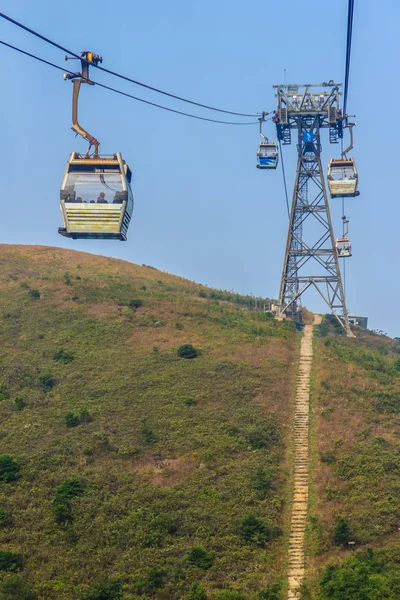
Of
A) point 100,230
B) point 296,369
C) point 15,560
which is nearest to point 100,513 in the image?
point 15,560

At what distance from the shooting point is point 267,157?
5909cm

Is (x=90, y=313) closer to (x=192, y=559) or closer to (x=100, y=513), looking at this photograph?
(x=100, y=513)

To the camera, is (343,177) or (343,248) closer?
(343,177)

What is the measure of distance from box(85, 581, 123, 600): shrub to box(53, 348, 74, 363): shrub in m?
25.4

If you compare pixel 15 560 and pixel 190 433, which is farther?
pixel 190 433

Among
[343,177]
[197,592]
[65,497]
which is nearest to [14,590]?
[197,592]

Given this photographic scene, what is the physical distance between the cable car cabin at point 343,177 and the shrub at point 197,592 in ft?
108

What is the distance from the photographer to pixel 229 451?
4266 centimetres

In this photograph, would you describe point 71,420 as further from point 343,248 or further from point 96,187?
point 343,248

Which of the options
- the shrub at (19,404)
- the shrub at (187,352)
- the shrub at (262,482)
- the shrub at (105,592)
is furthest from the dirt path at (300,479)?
the shrub at (19,404)

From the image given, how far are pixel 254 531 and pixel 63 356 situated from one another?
77.3ft

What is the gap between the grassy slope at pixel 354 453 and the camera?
35.1 meters

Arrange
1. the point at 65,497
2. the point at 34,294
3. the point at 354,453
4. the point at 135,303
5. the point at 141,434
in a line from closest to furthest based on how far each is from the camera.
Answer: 1. the point at 65,497
2. the point at 354,453
3. the point at 141,434
4. the point at 135,303
5. the point at 34,294

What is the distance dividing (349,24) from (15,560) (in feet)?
76.2
